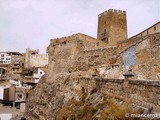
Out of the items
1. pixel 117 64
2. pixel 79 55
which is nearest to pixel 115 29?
pixel 79 55

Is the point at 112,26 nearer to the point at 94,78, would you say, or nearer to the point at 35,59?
the point at 94,78

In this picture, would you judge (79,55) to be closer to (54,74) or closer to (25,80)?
(54,74)

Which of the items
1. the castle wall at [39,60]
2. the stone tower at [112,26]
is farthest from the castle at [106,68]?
the castle wall at [39,60]

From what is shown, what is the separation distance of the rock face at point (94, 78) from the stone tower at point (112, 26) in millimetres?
5547

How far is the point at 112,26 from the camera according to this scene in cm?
2508

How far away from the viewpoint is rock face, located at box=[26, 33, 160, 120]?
8479 mm

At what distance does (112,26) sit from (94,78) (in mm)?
14007

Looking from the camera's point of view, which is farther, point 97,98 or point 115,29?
point 115,29

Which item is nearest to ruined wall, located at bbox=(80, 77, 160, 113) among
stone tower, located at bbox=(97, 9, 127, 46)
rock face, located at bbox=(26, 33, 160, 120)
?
rock face, located at bbox=(26, 33, 160, 120)

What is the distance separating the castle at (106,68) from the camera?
27.8 feet

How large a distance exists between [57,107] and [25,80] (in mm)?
27293

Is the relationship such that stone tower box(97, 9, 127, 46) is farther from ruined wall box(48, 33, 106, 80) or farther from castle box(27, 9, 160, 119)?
ruined wall box(48, 33, 106, 80)

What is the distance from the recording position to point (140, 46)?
43.3 feet

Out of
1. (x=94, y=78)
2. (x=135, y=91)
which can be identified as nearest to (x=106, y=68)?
(x=94, y=78)
